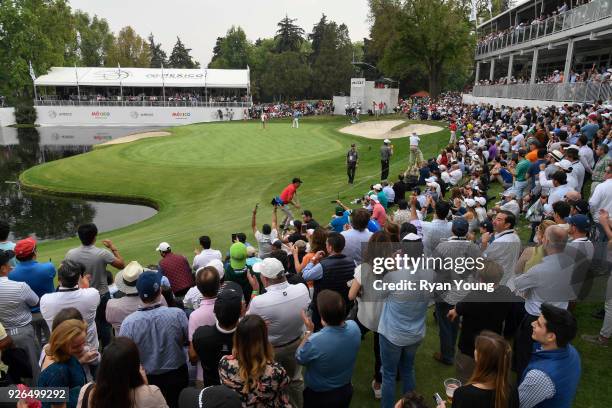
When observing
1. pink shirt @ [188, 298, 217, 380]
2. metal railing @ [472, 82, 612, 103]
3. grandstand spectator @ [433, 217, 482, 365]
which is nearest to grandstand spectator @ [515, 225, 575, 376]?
grandstand spectator @ [433, 217, 482, 365]

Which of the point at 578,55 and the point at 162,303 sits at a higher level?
the point at 578,55

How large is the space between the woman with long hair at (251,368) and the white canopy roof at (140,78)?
61813 mm

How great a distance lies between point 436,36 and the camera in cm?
5066

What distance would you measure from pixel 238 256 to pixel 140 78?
206ft

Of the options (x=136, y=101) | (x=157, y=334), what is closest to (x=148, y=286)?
(x=157, y=334)

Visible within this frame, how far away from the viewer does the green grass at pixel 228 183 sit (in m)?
6.16

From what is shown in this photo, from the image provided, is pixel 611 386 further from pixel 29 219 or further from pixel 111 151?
pixel 111 151

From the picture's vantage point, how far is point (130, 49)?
97188 mm

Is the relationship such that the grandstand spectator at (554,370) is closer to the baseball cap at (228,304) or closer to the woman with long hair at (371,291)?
the woman with long hair at (371,291)

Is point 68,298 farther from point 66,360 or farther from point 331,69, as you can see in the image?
point 331,69

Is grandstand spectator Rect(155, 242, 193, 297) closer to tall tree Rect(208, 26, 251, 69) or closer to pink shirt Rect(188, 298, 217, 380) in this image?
pink shirt Rect(188, 298, 217, 380)

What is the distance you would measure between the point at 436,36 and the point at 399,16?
5.25 metres

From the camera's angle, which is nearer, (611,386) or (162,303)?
(162,303)

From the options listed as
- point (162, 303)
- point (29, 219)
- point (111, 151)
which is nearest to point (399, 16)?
point (111, 151)
